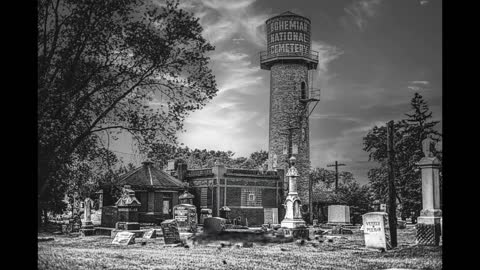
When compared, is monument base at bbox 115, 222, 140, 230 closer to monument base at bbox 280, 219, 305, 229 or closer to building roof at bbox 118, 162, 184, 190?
building roof at bbox 118, 162, 184, 190

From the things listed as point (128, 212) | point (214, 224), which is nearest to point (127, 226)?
point (128, 212)

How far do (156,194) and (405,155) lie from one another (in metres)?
11.2

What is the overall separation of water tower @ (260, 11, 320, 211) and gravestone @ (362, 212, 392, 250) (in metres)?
2.14

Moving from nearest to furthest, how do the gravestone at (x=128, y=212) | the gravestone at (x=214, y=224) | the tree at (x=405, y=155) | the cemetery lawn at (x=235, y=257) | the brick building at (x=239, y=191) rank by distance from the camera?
the cemetery lawn at (x=235, y=257) < the tree at (x=405, y=155) < the gravestone at (x=214, y=224) < the gravestone at (x=128, y=212) < the brick building at (x=239, y=191)

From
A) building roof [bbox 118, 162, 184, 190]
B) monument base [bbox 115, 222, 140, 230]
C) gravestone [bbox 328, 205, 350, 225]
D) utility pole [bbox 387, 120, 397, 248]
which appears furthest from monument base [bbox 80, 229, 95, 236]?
utility pole [bbox 387, 120, 397, 248]

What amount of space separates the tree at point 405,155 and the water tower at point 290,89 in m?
1.70

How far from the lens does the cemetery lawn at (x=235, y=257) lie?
8.82 metres

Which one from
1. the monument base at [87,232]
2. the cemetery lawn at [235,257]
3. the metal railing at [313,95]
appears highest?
the metal railing at [313,95]

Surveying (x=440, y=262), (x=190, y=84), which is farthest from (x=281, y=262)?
(x=190, y=84)

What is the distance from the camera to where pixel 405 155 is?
12.6 meters

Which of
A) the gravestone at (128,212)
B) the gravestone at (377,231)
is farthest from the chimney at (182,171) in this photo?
the gravestone at (377,231)

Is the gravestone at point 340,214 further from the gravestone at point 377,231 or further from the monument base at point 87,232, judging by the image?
the monument base at point 87,232

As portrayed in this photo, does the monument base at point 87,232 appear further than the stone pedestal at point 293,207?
No

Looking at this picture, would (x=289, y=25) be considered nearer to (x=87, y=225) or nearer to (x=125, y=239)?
(x=125, y=239)
